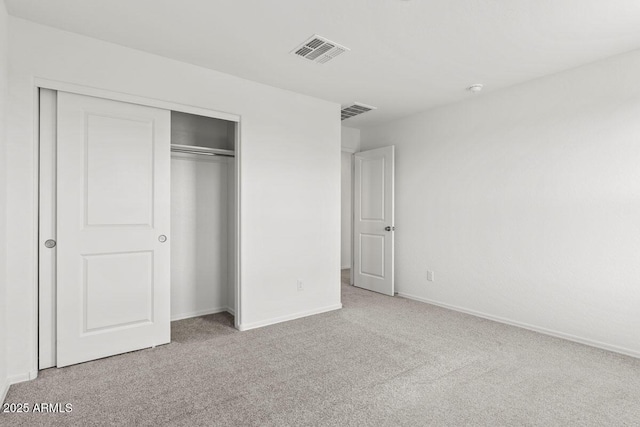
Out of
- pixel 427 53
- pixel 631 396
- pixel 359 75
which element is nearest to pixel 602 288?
pixel 631 396

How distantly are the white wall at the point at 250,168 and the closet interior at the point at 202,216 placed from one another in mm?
420

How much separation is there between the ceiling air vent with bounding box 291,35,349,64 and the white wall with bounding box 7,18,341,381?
80cm

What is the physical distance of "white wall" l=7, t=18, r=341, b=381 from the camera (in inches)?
93.8

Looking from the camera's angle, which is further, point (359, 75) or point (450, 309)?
point (450, 309)

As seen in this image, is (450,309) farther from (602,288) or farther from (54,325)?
(54,325)

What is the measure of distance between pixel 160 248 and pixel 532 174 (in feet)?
12.0

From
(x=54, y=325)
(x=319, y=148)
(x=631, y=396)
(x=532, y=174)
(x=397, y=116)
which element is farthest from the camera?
(x=397, y=116)

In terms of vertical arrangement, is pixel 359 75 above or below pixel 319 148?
above

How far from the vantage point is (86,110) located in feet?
8.77

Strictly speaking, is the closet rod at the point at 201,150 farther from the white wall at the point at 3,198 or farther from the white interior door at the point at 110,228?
the white wall at the point at 3,198

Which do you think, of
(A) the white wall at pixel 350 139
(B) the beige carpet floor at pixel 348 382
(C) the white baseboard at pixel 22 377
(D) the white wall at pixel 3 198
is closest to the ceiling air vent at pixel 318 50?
(D) the white wall at pixel 3 198

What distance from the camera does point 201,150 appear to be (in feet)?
12.0

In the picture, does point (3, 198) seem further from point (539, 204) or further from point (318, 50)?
point (539, 204)

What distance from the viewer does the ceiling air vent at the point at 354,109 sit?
14.1 feet
